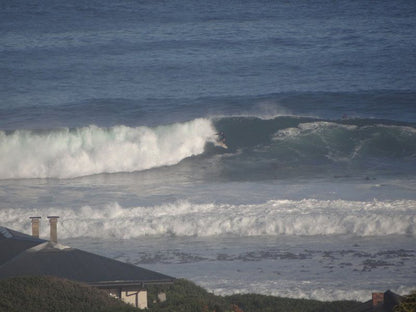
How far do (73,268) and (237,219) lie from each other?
347 inches

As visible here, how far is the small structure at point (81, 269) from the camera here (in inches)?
533

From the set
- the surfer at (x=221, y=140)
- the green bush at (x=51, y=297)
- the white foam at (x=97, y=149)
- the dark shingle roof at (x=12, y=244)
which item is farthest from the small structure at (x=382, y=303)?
the surfer at (x=221, y=140)

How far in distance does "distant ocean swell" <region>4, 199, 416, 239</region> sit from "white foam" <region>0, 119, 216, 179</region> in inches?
280

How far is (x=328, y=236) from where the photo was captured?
68.7 feet

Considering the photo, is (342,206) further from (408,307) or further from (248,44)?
(248,44)

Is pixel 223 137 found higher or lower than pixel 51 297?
higher

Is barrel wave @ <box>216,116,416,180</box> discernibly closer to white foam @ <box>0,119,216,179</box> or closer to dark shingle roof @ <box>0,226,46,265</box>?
white foam @ <box>0,119,216,179</box>

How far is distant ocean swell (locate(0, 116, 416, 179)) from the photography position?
1212 inches

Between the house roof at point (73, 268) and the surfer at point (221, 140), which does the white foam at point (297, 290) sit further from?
the surfer at point (221, 140)

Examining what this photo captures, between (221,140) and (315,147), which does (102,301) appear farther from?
(221,140)

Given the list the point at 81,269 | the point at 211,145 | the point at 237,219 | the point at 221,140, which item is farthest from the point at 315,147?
the point at 81,269

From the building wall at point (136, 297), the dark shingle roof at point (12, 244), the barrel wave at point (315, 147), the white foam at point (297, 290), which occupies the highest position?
the barrel wave at point (315, 147)

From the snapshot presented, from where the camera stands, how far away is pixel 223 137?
109ft

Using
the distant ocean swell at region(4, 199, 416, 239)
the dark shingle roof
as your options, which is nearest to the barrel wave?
the distant ocean swell at region(4, 199, 416, 239)
